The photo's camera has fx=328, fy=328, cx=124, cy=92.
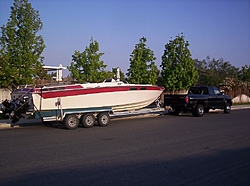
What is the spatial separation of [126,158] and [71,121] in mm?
7065

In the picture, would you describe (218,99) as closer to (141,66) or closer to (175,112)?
(175,112)

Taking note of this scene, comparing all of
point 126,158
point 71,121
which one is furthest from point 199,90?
point 126,158

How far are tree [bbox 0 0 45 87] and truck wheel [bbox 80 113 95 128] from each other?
7128 mm

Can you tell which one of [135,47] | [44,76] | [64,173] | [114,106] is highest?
[135,47]

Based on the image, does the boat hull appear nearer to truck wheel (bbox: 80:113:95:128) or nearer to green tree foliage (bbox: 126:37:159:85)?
truck wheel (bbox: 80:113:95:128)

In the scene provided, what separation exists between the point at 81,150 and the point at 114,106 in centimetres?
707

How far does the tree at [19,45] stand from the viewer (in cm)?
2095

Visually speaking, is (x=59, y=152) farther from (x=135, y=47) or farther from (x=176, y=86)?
(x=176, y=86)

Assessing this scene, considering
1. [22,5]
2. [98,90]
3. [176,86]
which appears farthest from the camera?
[176,86]

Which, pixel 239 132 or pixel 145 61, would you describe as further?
pixel 145 61

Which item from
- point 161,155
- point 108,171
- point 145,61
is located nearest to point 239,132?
point 161,155

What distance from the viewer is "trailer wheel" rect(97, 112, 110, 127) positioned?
16.6 meters

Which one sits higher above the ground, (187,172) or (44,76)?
(44,76)

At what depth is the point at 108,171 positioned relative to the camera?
25.3 ft
